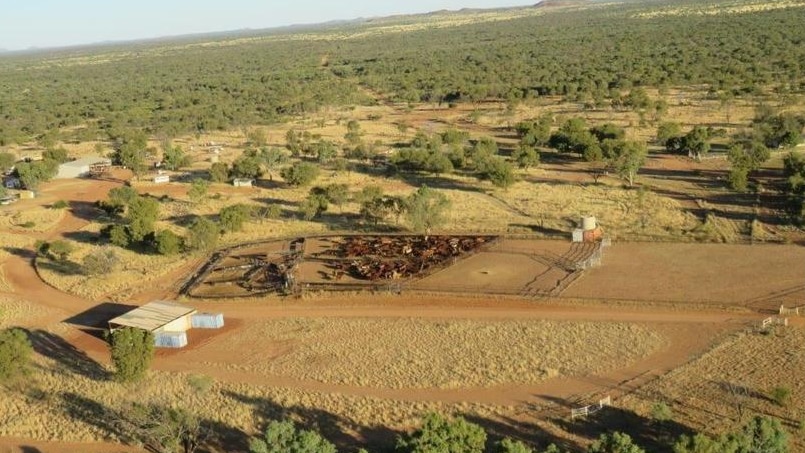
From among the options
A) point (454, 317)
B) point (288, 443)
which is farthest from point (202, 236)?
point (288, 443)

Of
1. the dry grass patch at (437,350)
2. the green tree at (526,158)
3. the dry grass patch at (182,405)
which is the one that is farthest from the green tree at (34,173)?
the green tree at (526,158)

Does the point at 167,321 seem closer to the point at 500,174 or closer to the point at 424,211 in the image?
the point at 424,211

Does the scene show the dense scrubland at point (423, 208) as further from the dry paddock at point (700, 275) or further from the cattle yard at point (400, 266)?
the cattle yard at point (400, 266)

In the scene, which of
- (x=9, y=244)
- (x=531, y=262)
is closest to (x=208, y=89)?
(x=9, y=244)

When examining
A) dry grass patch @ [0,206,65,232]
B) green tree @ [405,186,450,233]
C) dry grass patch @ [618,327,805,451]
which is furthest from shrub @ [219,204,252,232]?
dry grass patch @ [618,327,805,451]

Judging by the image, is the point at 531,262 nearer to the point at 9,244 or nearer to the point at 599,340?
the point at 599,340

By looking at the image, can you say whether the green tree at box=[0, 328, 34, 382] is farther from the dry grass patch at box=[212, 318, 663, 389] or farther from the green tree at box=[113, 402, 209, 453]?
the dry grass patch at box=[212, 318, 663, 389]
